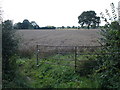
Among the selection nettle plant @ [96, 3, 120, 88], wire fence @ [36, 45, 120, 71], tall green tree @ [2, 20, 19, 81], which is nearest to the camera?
nettle plant @ [96, 3, 120, 88]

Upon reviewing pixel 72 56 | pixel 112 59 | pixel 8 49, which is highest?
pixel 8 49

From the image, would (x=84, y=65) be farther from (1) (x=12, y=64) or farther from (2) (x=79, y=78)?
(1) (x=12, y=64)

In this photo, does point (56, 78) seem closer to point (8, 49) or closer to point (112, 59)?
point (8, 49)

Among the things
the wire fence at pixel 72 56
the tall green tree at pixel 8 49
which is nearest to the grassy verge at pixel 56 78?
the wire fence at pixel 72 56

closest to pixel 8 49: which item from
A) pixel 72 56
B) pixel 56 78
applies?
pixel 56 78

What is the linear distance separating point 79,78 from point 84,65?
69cm

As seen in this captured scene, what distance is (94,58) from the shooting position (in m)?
6.84

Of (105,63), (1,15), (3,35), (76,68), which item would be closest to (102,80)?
(105,63)

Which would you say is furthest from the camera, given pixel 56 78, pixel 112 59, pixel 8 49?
pixel 56 78

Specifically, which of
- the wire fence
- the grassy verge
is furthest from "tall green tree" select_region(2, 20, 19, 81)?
the wire fence

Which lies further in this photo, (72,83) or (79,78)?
(79,78)

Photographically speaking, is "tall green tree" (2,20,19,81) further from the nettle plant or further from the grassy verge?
the nettle plant

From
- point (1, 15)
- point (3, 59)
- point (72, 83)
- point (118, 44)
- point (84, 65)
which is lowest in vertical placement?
point (72, 83)

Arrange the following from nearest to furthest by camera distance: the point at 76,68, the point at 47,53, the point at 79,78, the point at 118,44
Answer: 1. the point at 118,44
2. the point at 79,78
3. the point at 76,68
4. the point at 47,53
